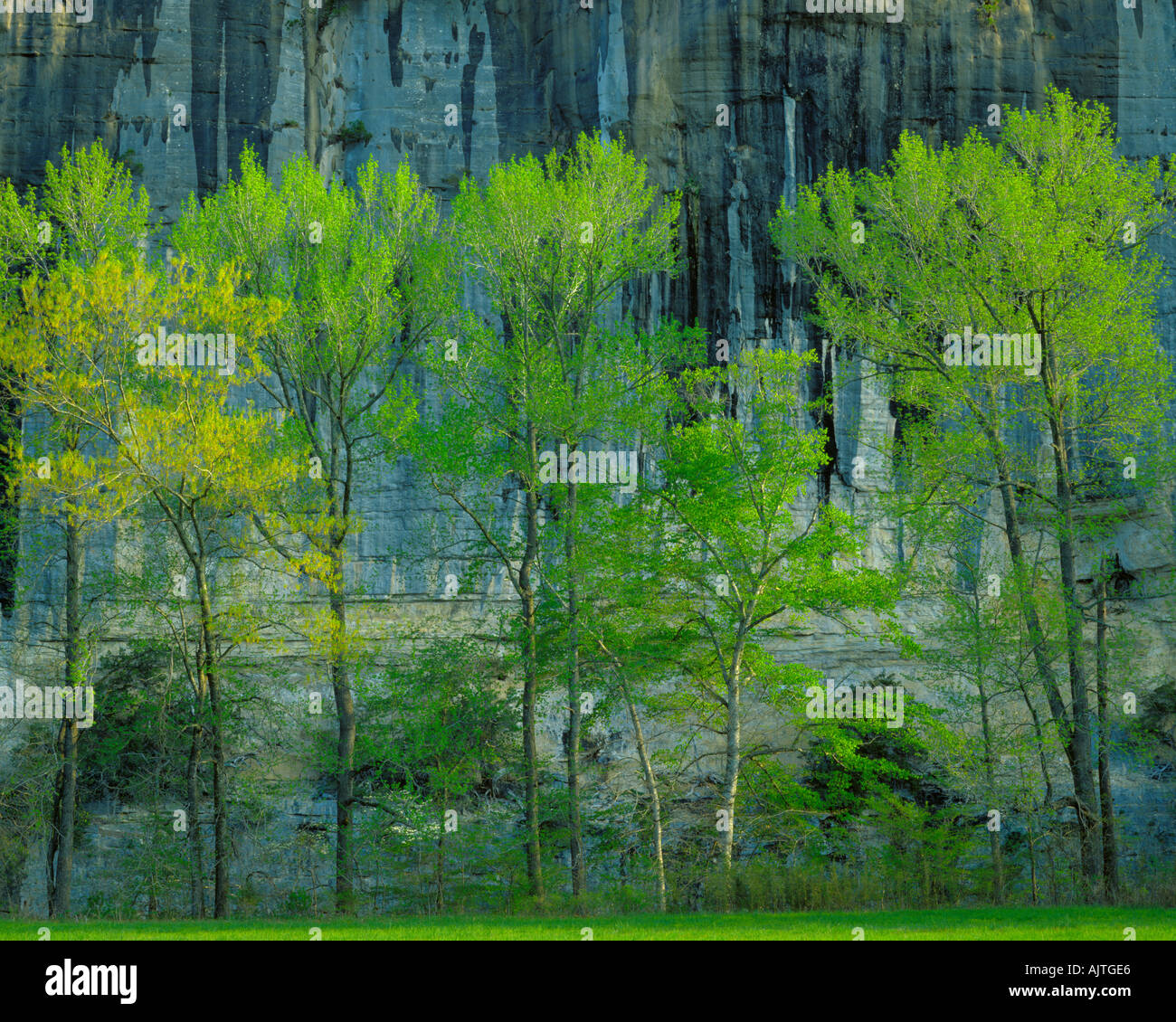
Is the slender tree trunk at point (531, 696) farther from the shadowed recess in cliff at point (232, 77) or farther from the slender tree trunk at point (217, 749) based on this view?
the shadowed recess in cliff at point (232, 77)

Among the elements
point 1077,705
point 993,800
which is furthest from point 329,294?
point 1077,705

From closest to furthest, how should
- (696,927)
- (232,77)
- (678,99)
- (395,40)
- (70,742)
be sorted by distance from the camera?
(696,927) → (70,742) → (232,77) → (678,99) → (395,40)

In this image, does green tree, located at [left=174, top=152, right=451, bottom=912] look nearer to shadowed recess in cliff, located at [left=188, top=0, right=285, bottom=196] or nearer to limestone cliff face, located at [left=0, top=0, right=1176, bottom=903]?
shadowed recess in cliff, located at [left=188, top=0, right=285, bottom=196]

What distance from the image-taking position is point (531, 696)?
20.4 meters

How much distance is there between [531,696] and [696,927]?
792 cm

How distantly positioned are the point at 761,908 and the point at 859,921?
14.8ft

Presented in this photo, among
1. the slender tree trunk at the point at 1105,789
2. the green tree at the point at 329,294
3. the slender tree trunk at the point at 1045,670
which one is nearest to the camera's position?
the slender tree trunk at the point at 1105,789

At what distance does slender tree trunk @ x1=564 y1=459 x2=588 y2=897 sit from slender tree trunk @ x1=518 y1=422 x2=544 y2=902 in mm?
607

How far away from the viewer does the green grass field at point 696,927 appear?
38.3 feet

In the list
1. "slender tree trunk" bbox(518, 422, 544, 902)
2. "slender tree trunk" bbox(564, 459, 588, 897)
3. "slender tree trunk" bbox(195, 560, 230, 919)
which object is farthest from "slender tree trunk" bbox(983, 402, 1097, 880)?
"slender tree trunk" bbox(195, 560, 230, 919)

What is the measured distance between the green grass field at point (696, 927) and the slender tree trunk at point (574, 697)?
4385 mm

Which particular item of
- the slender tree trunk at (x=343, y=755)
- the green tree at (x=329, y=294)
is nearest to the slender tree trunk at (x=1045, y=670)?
the green tree at (x=329, y=294)

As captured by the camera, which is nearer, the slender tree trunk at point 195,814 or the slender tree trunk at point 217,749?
the slender tree trunk at point 217,749

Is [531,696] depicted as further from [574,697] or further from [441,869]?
[441,869]
